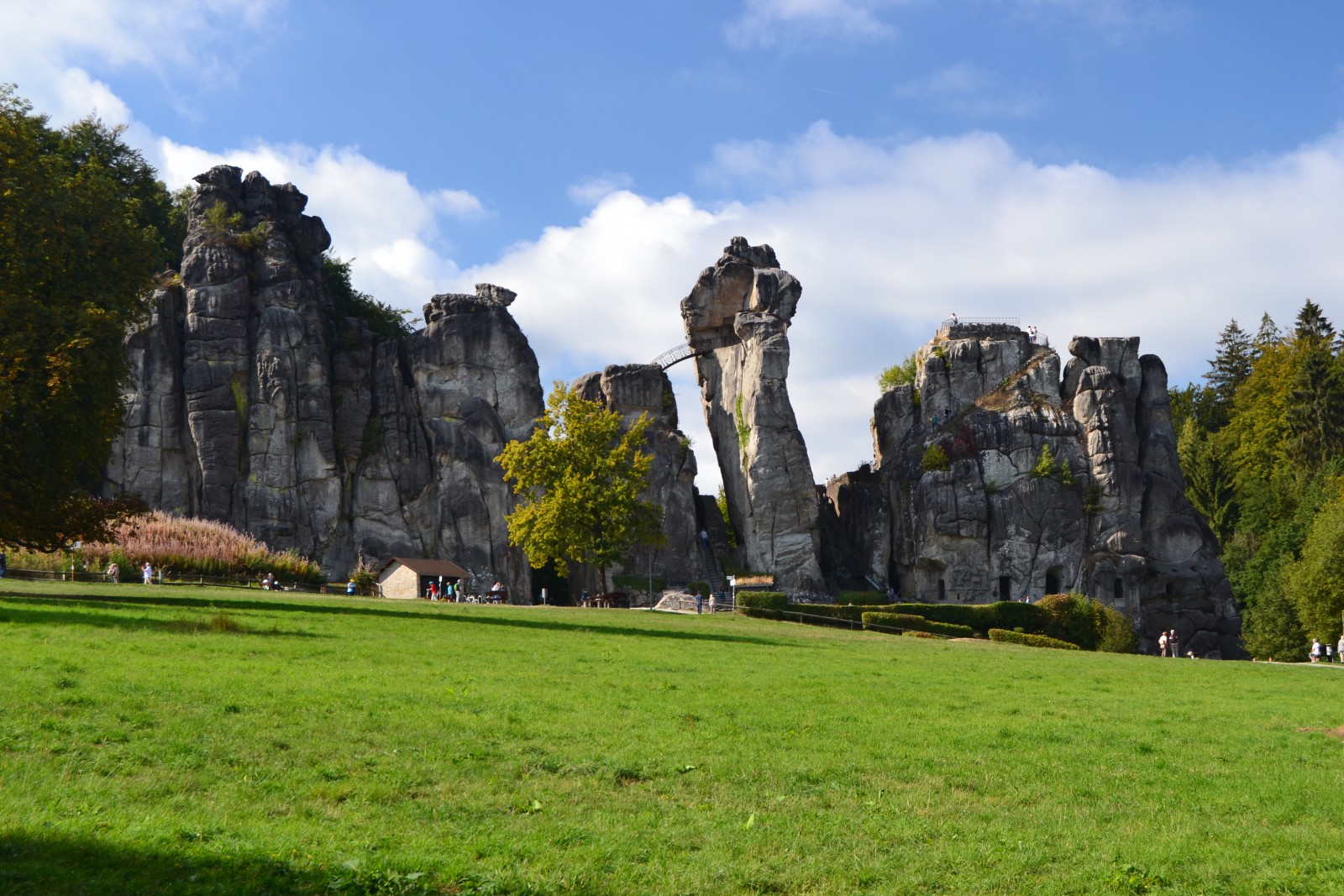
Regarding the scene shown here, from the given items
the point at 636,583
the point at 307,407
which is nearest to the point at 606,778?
the point at 636,583

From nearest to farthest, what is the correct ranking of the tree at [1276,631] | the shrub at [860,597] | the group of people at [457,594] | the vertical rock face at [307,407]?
the group of people at [457,594]
the tree at [1276,631]
the vertical rock face at [307,407]
the shrub at [860,597]

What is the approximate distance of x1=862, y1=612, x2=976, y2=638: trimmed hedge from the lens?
5047cm

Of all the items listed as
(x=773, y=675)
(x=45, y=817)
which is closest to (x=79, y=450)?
(x=773, y=675)

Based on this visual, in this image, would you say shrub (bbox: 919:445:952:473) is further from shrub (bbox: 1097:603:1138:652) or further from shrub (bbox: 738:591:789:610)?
shrub (bbox: 738:591:789:610)

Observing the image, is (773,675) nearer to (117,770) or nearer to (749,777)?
(749,777)

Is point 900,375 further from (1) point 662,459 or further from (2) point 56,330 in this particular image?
(2) point 56,330

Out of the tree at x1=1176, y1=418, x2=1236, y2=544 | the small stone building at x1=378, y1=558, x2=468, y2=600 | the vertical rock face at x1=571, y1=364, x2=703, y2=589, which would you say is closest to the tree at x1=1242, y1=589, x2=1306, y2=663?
the tree at x1=1176, y1=418, x2=1236, y2=544

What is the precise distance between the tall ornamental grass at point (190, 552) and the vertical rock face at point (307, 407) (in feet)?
22.5

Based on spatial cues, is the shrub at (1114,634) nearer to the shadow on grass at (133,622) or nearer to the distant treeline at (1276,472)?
the distant treeline at (1276,472)

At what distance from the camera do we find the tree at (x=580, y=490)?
53.9 m

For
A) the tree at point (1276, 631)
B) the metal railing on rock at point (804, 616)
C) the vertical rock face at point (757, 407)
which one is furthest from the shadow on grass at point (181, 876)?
the tree at point (1276, 631)

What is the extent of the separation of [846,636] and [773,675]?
18598 mm

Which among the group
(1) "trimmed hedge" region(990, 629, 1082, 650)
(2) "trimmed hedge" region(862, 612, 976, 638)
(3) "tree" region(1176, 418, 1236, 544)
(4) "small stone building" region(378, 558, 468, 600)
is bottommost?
(1) "trimmed hedge" region(990, 629, 1082, 650)

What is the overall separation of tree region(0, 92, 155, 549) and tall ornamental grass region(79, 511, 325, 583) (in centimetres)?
2028
